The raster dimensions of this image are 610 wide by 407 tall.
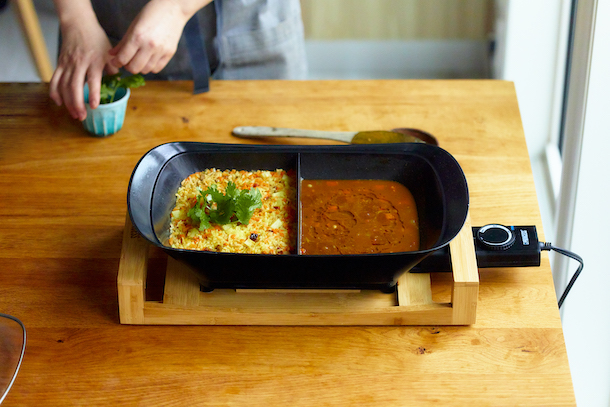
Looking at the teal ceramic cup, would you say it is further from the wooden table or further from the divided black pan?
the divided black pan

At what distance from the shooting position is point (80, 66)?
1425 mm

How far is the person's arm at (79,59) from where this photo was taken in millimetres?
1409

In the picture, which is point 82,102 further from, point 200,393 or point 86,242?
point 200,393

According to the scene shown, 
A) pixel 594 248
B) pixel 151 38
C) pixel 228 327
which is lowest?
pixel 594 248

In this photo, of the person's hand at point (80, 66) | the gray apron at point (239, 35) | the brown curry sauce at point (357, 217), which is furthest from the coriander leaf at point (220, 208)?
the gray apron at point (239, 35)

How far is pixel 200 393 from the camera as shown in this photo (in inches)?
39.2

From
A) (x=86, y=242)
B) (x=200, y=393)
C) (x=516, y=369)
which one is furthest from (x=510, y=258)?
(x=86, y=242)

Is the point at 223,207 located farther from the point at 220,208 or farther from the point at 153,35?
the point at 153,35

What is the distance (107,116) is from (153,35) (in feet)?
0.79

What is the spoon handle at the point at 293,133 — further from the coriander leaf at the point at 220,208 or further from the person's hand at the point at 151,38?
the coriander leaf at the point at 220,208

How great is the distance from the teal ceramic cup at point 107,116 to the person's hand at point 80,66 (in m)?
0.03

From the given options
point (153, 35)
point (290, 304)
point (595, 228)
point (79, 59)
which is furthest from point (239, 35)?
point (595, 228)

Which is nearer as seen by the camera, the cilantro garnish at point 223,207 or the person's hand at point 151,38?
the cilantro garnish at point 223,207

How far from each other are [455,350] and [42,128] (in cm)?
121
